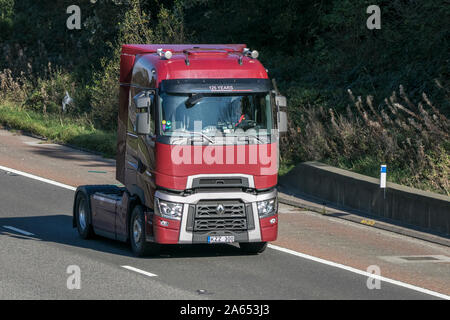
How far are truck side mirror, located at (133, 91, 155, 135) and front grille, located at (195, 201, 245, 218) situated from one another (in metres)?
1.53

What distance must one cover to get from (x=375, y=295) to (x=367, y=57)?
65.8 ft

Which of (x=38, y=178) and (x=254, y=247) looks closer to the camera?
(x=254, y=247)

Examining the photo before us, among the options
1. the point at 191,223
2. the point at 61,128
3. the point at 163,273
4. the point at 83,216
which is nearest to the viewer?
the point at 163,273

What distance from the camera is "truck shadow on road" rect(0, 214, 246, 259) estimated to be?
658 inches

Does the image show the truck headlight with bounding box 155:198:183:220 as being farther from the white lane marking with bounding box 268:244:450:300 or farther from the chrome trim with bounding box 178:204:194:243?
the white lane marking with bounding box 268:244:450:300

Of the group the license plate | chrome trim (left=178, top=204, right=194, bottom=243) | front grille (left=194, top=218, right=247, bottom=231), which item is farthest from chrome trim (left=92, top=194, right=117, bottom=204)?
the license plate

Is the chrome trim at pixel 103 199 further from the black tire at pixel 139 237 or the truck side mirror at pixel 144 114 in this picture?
the truck side mirror at pixel 144 114

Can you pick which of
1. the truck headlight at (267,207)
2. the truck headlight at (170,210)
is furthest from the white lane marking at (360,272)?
the truck headlight at (170,210)

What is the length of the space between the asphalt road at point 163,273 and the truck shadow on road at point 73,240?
0.06 ft

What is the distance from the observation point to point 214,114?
51.0 ft

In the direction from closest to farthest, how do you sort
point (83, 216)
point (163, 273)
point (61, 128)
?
point (163, 273) → point (83, 216) → point (61, 128)

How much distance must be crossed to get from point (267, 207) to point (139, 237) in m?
2.26

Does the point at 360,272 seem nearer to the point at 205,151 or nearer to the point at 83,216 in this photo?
the point at 205,151

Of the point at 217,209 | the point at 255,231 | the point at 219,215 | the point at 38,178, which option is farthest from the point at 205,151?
the point at 38,178
